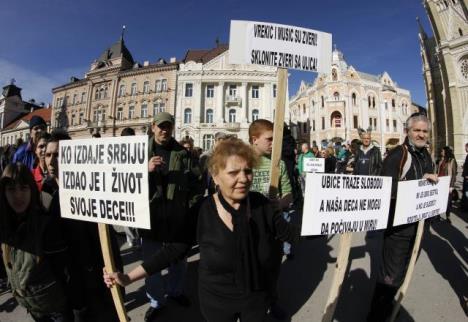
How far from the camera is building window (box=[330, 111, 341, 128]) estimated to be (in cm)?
4153

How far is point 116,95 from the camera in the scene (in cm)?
3922

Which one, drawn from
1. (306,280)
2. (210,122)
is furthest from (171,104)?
(306,280)

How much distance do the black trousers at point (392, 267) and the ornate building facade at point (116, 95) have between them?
34006mm

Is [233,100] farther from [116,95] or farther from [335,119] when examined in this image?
[116,95]

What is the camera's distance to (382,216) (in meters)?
2.20

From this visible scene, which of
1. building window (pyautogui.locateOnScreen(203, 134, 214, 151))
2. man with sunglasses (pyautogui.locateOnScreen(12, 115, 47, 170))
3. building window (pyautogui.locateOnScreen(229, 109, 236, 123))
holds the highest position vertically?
building window (pyautogui.locateOnScreen(229, 109, 236, 123))

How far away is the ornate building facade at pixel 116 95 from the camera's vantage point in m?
36.5

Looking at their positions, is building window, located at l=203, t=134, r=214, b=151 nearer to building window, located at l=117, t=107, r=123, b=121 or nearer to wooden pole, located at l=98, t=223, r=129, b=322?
building window, located at l=117, t=107, r=123, b=121

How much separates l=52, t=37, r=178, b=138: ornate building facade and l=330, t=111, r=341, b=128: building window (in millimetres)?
24685

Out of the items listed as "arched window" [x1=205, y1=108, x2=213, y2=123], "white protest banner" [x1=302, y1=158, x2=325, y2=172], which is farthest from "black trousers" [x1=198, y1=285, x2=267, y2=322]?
"arched window" [x1=205, y1=108, x2=213, y2=123]

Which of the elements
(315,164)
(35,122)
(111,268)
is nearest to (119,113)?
(315,164)

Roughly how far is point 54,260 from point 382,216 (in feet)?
8.35

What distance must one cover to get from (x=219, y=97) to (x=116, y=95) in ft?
53.5

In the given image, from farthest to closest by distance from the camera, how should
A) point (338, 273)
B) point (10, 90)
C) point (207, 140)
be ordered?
point (10, 90), point (207, 140), point (338, 273)
